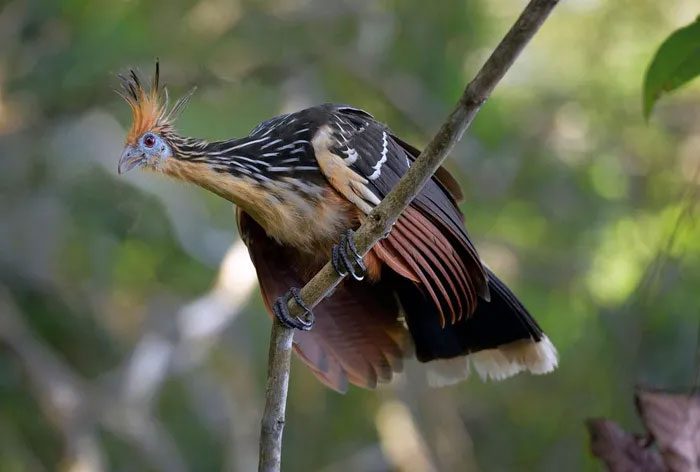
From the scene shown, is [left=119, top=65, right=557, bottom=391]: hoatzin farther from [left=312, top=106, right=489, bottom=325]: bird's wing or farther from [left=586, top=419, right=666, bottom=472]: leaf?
[left=586, top=419, right=666, bottom=472]: leaf

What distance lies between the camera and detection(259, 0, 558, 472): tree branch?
5.79 feet

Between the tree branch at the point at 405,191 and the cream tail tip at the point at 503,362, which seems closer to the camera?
the tree branch at the point at 405,191

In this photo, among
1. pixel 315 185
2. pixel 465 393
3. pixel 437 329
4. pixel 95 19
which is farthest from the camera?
pixel 465 393

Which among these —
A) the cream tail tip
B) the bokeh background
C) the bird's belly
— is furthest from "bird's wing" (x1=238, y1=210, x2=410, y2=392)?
the bokeh background

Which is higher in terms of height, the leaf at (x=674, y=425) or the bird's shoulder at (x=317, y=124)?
the leaf at (x=674, y=425)

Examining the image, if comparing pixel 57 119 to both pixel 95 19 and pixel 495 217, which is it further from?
Answer: pixel 495 217

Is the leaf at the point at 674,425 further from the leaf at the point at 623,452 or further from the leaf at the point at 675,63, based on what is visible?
the leaf at the point at 675,63

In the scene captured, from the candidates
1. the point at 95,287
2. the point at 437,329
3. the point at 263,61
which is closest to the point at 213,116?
the point at 263,61

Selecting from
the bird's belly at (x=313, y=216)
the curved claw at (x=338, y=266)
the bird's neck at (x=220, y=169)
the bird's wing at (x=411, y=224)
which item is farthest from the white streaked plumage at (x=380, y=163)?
the curved claw at (x=338, y=266)

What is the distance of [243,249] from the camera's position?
226 inches

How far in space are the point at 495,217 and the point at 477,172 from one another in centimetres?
34

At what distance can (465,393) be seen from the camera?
703 centimetres

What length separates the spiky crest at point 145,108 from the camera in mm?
2980

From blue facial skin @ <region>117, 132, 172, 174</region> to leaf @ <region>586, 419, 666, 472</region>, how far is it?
58.7 inches
